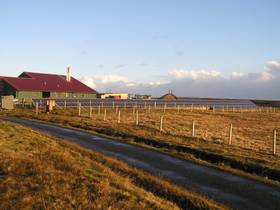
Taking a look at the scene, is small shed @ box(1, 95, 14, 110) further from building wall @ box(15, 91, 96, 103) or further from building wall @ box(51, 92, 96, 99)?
building wall @ box(51, 92, 96, 99)

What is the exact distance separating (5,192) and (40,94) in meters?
61.9

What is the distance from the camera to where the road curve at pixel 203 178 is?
11.0m

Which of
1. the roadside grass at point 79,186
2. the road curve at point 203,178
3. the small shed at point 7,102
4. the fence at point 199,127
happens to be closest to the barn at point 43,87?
the fence at point 199,127

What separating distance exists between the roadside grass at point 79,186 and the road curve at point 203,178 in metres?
0.81

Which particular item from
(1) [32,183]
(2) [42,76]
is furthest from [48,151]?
(2) [42,76]

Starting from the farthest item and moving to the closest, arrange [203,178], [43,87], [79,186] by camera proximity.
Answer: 1. [43,87]
2. [203,178]
3. [79,186]

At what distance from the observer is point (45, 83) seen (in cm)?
7300

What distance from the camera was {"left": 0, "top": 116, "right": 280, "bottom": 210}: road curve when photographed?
36.2ft

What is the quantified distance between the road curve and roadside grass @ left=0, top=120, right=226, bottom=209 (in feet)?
2.64

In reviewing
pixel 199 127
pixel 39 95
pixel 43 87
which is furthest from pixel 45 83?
pixel 199 127

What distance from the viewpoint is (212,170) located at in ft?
49.9

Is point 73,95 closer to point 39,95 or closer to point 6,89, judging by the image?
point 39,95

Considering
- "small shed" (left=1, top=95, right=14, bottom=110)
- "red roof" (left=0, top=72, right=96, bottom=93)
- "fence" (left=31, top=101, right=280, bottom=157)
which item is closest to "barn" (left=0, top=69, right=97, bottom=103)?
"red roof" (left=0, top=72, right=96, bottom=93)

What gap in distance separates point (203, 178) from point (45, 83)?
205 ft
